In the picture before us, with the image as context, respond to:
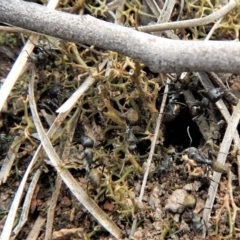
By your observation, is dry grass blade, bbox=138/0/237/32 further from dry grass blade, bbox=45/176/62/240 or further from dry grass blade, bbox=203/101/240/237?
dry grass blade, bbox=45/176/62/240

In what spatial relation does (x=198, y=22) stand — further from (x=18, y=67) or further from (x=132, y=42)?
(x=18, y=67)

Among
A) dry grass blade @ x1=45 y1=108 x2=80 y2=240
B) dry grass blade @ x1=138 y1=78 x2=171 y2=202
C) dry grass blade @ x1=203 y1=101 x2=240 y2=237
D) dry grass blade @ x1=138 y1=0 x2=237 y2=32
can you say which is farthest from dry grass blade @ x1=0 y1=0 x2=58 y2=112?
dry grass blade @ x1=203 y1=101 x2=240 y2=237

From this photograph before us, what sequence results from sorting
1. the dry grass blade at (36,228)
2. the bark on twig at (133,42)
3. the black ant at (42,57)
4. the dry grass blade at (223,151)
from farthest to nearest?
the black ant at (42,57), the dry grass blade at (36,228), the dry grass blade at (223,151), the bark on twig at (133,42)

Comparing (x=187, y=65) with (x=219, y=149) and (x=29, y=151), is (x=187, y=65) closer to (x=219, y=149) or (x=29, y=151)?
(x=219, y=149)

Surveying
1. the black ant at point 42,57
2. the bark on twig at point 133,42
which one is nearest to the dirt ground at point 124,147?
the black ant at point 42,57

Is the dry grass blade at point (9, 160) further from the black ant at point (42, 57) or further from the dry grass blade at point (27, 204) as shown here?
the black ant at point (42, 57)

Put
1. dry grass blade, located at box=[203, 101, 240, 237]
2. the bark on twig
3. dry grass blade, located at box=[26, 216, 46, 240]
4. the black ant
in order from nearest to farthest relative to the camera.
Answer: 1. the bark on twig
2. dry grass blade, located at box=[203, 101, 240, 237]
3. dry grass blade, located at box=[26, 216, 46, 240]
4. the black ant

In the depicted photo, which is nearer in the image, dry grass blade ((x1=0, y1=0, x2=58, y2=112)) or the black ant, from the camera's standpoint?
dry grass blade ((x1=0, y1=0, x2=58, y2=112))
